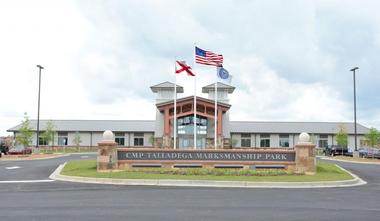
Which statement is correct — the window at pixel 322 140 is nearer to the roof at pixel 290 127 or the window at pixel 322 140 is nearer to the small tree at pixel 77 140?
the roof at pixel 290 127

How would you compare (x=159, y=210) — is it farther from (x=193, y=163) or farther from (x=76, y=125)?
(x=76, y=125)

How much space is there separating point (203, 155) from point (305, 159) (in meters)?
5.46

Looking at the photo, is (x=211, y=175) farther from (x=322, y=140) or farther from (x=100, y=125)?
(x=100, y=125)

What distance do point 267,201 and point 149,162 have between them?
12.9 meters

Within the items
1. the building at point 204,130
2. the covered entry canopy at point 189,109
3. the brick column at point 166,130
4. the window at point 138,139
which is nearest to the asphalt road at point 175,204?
the covered entry canopy at point 189,109

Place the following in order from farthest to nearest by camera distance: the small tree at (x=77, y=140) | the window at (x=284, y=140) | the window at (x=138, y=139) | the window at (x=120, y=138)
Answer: the window at (x=138, y=139) → the window at (x=120, y=138) → the window at (x=284, y=140) → the small tree at (x=77, y=140)

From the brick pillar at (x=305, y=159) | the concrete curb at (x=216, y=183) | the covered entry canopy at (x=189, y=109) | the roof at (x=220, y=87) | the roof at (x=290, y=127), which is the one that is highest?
the roof at (x=220, y=87)

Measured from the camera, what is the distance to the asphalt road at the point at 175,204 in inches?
430

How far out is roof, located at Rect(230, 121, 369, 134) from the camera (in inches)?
3123

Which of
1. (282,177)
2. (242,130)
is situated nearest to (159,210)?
(282,177)

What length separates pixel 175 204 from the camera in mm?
12977

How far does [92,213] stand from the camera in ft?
36.8

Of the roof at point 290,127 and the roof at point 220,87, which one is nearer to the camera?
the roof at point 220,87

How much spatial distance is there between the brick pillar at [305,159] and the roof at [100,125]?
183ft
